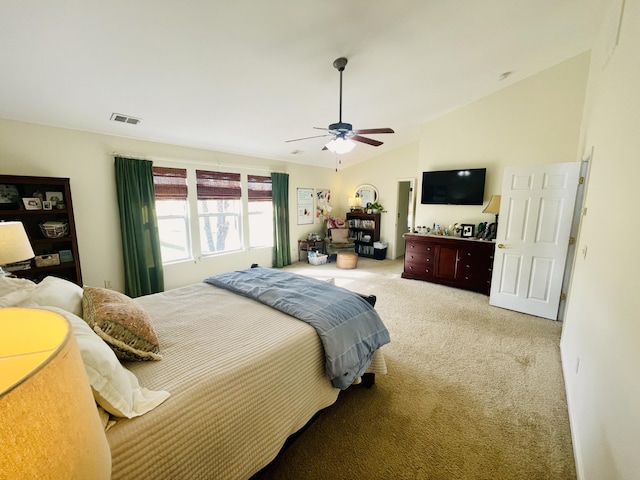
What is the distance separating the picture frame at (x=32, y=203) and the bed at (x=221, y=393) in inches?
81.1

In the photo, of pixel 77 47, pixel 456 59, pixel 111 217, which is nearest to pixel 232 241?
pixel 111 217

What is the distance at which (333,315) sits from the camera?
181 centimetres

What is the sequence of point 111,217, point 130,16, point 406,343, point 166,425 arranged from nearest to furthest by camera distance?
point 166,425
point 130,16
point 406,343
point 111,217

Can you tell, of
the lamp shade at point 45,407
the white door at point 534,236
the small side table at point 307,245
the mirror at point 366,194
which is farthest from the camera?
the mirror at point 366,194

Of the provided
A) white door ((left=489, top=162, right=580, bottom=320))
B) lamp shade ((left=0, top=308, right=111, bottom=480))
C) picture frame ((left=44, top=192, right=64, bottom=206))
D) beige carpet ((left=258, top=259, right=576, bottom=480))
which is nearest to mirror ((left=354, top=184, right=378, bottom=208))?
white door ((left=489, top=162, right=580, bottom=320))

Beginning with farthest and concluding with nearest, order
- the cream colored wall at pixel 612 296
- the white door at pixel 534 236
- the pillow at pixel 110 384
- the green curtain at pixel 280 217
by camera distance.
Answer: the green curtain at pixel 280 217 < the white door at pixel 534 236 < the cream colored wall at pixel 612 296 < the pillow at pixel 110 384

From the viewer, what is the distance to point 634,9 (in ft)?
5.08

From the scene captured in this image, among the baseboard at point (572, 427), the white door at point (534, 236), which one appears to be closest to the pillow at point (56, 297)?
the baseboard at point (572, 427)

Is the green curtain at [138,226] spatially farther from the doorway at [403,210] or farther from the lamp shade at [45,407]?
the doorway at [403,210]

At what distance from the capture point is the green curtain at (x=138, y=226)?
345 cm

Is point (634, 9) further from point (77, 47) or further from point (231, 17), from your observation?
point (77, 47)

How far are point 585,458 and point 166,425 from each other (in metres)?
2.09

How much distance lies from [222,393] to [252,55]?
8.45 ft

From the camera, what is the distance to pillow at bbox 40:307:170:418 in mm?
931
